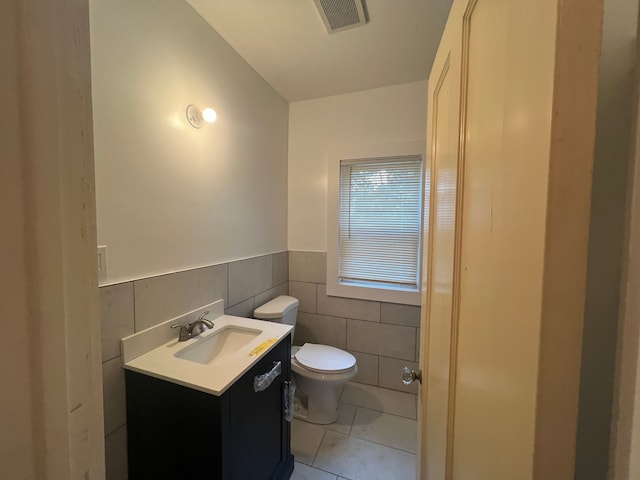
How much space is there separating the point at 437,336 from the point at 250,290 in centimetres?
136

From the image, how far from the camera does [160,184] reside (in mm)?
1187

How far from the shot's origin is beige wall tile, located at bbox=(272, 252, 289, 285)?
2.11 metres

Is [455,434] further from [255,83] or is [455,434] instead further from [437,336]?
[255,83]

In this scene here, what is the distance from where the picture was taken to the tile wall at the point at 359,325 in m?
2.04

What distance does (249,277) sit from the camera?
179 centimetres

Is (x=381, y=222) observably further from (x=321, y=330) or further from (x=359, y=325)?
(x=321, y=330)

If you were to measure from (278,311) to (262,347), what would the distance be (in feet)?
2.00

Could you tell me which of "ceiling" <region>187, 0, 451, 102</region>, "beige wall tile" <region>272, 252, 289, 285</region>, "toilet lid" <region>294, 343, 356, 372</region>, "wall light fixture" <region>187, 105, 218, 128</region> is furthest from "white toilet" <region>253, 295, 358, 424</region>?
"ceiling" <region>187, 0, 451, 102</region>

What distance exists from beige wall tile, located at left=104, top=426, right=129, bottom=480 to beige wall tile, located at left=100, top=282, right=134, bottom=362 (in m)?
0.34

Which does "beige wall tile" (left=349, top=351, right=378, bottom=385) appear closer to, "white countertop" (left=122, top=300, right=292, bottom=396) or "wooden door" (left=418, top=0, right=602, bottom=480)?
"white countertop" (left=122, top=300, right=292, bottom=396)

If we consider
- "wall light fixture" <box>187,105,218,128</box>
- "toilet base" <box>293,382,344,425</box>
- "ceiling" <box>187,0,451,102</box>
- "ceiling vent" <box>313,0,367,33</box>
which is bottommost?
"toilet base" <box>293,382,344,425</box>

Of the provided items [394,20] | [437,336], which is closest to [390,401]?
[437,336]

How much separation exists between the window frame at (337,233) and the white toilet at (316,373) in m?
0.50

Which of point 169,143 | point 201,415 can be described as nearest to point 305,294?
point 201,415
